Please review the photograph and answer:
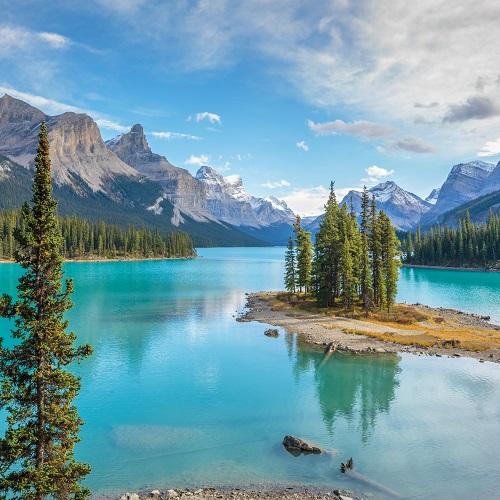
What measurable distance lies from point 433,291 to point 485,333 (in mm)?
70359

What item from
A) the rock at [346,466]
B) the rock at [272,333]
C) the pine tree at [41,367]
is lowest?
the rock at [346,466]

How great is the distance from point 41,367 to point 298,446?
20.3 meters

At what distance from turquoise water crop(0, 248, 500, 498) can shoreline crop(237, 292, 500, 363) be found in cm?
316

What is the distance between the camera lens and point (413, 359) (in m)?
59.8

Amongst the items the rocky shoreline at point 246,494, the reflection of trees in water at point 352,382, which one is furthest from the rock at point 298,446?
the rocky shoreline at point 246,494

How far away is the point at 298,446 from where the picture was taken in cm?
3419

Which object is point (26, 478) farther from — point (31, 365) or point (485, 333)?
point (485, 333)

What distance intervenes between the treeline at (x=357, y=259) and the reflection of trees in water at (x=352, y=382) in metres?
26.2

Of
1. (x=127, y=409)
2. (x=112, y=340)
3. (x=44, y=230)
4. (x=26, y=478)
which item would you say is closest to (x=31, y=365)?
(x=26, y=478)

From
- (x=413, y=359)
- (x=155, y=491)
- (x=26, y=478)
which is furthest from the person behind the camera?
(x=413, y=359)

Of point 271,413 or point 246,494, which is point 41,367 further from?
point 271,413

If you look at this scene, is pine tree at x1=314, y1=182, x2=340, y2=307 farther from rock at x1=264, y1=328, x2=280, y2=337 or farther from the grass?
rock at x1=264, y1=328, x2=280, y2=337

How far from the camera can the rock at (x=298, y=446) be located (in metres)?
33.9

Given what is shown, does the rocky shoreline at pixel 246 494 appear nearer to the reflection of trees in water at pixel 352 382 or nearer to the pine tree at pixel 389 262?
the reflection of trees in water at pixel 352 382
